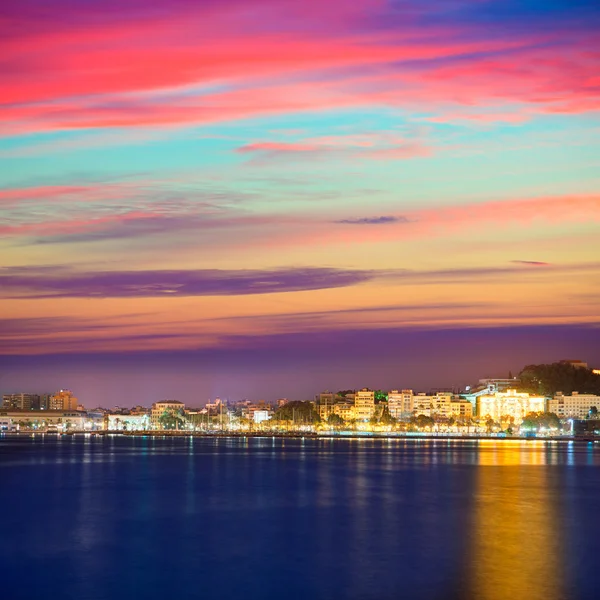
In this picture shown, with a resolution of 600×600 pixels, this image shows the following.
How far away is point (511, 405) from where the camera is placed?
186375mm

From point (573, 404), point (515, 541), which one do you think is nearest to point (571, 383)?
point (573, 404)

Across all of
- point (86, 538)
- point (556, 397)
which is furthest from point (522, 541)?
point (556, 397)

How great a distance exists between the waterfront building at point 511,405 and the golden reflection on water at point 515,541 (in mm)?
127267

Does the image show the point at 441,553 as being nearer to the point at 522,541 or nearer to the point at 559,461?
the point at 522,541

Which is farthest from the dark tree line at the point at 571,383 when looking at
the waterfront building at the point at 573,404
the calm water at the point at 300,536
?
the calm water at the point at 300,536

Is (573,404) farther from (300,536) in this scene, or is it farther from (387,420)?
(300,536)

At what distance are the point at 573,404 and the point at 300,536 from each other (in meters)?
159

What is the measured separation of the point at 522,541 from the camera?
33875 millimetres

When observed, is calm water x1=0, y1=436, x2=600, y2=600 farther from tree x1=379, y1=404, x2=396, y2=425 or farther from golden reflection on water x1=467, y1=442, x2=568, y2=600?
tree x1=379, y1=404, x2=396, y2=425

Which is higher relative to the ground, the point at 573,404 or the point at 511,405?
the point at 573,404

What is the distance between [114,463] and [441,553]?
50867mm

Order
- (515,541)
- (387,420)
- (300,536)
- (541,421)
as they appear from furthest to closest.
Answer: (387,420)
(541,421)
(300,536)
(515,541)

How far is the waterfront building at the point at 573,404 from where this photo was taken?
185500 millimetres

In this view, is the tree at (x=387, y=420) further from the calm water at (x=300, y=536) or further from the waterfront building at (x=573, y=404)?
the calm water at (x=300, y=536)
